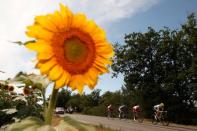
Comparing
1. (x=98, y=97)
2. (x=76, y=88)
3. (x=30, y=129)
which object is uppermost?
(x=98, y=97)

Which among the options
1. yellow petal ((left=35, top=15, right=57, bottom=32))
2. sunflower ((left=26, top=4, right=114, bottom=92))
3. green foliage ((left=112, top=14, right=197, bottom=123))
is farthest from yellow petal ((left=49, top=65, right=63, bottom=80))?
green foliage ((left=112, top=14, right=197, bottom=123))

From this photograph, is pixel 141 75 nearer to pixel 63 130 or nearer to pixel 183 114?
pixel 183 114

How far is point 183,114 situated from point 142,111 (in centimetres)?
551

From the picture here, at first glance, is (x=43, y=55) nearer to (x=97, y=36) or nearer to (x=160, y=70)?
(x=97, y=36)

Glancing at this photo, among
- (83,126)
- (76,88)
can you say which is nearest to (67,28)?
(76,88)

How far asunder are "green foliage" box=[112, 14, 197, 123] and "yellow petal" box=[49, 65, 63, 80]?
169ft

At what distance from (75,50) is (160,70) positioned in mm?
56945

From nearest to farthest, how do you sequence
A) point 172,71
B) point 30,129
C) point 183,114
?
1. point 30,129
2. point 183,114
3. point 172,71

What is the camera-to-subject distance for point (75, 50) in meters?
1.45

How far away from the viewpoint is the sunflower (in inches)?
54.7

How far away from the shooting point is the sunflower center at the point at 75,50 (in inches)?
57.0

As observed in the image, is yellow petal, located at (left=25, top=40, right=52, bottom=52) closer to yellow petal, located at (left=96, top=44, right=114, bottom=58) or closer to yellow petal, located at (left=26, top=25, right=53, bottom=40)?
yellow petal, located at (left=26, top=25, right=53, bottom=40)

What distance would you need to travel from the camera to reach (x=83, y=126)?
142 centimetres

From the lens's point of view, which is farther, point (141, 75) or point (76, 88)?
point (141, 75)
